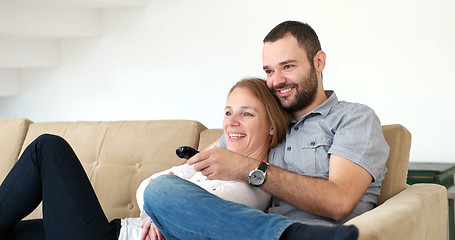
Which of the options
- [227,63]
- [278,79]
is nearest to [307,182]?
[278,79]

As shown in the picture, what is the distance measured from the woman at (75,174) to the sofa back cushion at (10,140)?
67 centimetres

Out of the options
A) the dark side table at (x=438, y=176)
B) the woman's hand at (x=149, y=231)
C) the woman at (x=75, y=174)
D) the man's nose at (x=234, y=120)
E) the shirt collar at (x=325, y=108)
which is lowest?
the dark side table at (x=438, y=176)

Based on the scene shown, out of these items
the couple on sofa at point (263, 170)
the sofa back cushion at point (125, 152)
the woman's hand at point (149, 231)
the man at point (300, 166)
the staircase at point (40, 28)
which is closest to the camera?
the man at point (300, 166)

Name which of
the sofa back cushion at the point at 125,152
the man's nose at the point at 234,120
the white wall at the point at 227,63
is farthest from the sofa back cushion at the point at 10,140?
the white wall at the point at 227,63

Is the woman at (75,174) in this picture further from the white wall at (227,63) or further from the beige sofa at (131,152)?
the white wall at (227,63)

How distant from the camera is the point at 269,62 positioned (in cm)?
208

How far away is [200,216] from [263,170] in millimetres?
346

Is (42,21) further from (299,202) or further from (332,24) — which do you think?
(299,202)

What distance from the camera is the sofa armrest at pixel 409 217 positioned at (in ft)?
4.61

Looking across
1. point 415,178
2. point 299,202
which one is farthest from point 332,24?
point 299,202

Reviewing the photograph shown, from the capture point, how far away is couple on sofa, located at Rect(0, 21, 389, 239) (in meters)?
1.75

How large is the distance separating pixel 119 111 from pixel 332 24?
163 centimetres

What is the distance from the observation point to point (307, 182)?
1.79 m

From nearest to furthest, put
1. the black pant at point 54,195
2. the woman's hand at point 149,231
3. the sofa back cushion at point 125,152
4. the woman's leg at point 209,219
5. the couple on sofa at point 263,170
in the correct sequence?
1. the woman's leg at point 209,219
2. the couple on sofa at point 263,170
3. the woman's hand at point 149,231
4. the black pant at point 54,195
5. the sofa back cushion at point 125,152
